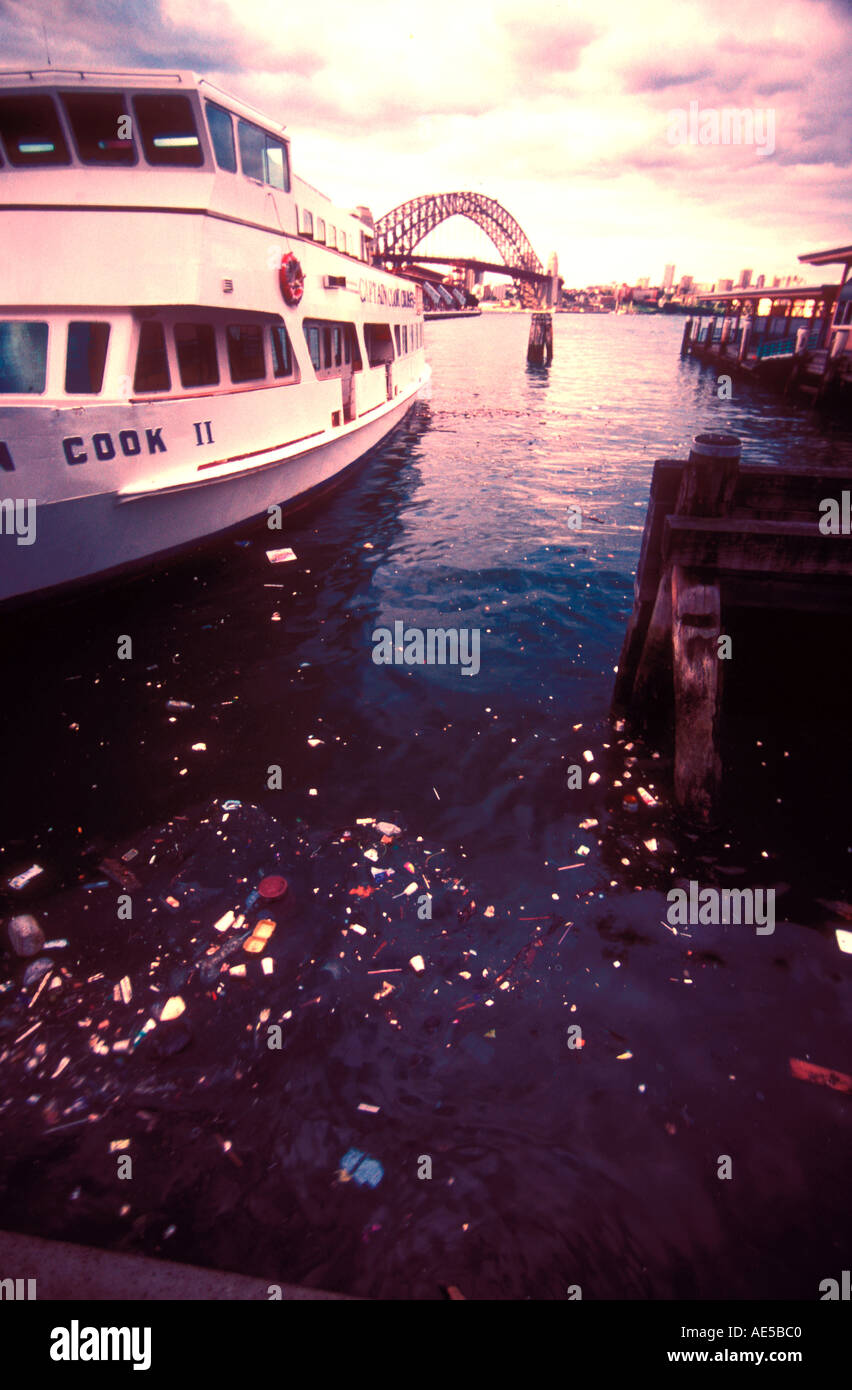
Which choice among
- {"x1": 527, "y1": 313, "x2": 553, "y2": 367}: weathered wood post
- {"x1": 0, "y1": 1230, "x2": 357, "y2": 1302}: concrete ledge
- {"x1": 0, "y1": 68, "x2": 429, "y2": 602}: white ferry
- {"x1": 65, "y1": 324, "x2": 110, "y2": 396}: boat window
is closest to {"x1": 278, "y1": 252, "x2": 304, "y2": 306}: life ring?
{"x1": 0, "y1": 68, "x2": 429, "y2": 602}: white ferry

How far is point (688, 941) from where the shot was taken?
395cm

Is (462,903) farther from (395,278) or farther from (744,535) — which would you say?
(395,278)

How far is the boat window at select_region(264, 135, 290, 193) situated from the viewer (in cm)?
993

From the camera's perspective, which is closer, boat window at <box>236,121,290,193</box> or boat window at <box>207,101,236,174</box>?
boat window at <box>207,101,236,174</box>

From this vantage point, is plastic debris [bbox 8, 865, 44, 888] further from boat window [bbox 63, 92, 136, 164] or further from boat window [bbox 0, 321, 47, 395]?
boat window [bbox 63, 92, 136, 164]

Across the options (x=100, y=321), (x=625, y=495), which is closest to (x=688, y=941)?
(x=100, y=321)

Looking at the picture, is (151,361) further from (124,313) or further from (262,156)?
(262,156)

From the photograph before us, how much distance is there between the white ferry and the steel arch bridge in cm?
10879

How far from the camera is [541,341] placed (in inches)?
1816

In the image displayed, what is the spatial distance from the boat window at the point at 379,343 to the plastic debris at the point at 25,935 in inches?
769

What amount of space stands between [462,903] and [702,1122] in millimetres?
1789

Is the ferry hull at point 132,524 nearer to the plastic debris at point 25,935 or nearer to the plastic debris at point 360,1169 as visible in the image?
the plastic debris at point 25,935

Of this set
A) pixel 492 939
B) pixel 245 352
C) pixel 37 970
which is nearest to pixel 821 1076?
pixel 492 939

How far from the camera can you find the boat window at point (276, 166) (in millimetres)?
9930
